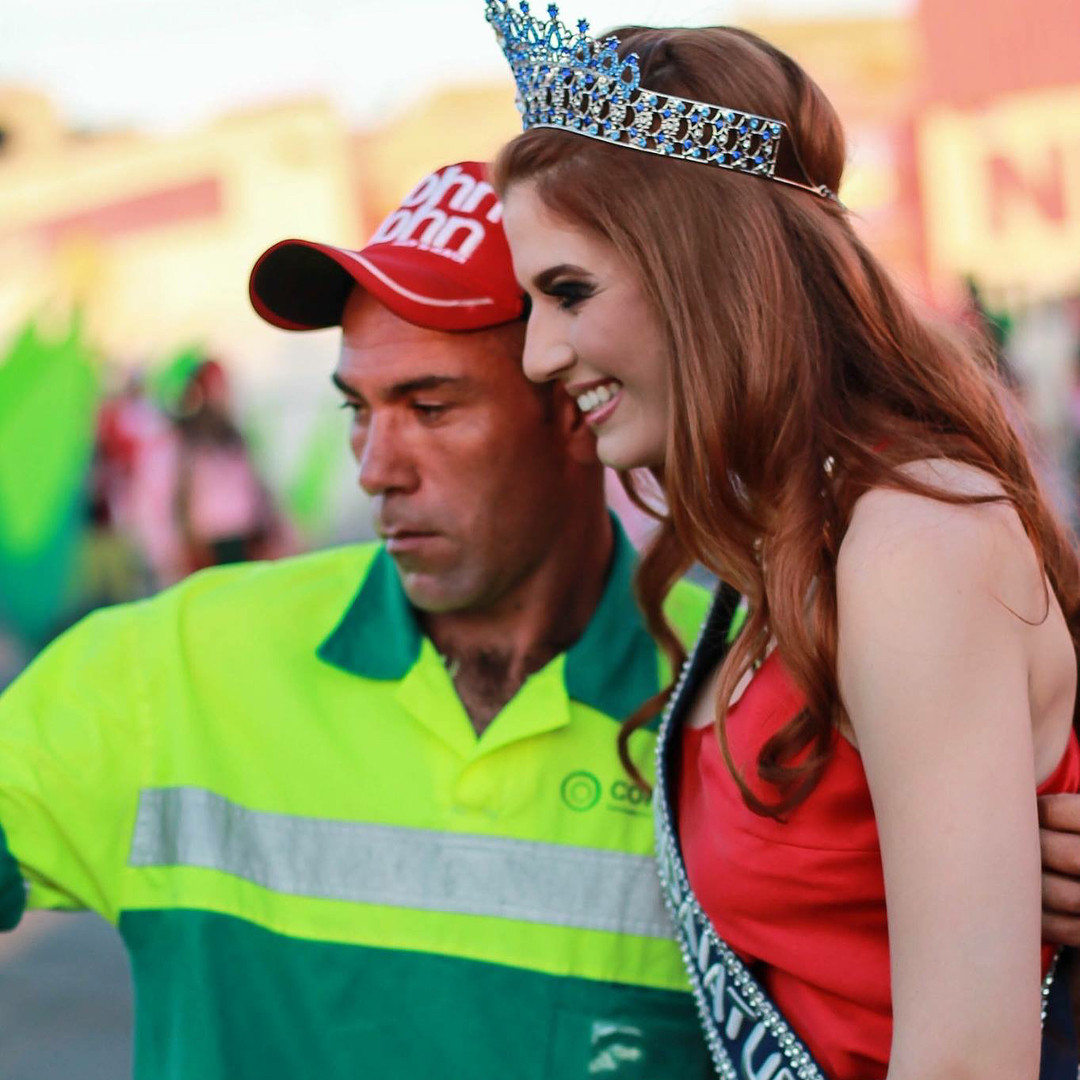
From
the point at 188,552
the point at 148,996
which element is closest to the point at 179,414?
the point at 188,552

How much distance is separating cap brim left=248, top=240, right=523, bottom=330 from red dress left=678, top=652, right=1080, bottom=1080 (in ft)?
2.30

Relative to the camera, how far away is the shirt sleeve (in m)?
2.03

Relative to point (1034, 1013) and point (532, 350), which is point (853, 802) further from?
point (532, 350)

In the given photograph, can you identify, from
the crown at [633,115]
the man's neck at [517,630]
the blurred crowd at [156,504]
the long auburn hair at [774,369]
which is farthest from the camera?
the blurred crowd at [156,504]

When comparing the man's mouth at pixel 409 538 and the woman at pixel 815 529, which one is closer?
the woman at pixel 815 529

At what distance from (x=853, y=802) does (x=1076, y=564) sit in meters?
A: 0.46

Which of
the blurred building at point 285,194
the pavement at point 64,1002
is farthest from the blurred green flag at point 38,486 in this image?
the blurred building at point 285,194

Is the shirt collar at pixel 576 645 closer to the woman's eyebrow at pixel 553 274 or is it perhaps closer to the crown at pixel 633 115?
the woman's eyebrow at pixel 553 274

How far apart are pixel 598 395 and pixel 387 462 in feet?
1.30

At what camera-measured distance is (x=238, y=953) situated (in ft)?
6.80

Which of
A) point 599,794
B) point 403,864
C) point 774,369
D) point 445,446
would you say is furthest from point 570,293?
point 403,864

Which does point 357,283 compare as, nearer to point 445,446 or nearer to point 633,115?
point 445,446

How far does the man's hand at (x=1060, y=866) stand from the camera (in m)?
1.65

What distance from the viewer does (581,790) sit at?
2.12 metres
